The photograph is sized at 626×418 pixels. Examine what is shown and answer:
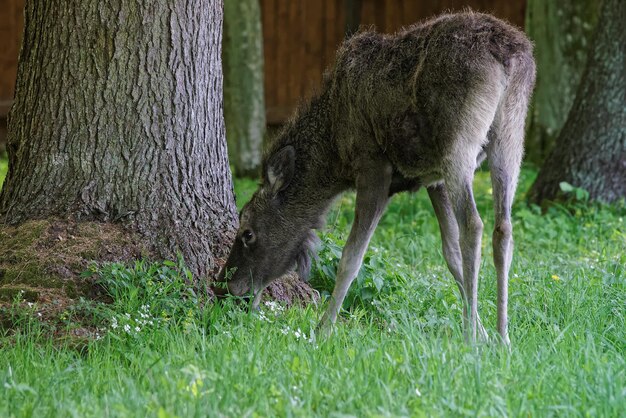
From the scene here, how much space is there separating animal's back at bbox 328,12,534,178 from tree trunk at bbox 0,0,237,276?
114cm

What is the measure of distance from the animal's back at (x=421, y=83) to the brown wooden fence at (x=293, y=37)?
12881 millimetres

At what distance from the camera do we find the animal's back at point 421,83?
19.0 ft

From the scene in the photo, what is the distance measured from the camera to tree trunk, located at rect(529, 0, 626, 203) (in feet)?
35.8

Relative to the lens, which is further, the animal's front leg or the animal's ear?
the animal's ear

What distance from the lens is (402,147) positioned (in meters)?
6.06

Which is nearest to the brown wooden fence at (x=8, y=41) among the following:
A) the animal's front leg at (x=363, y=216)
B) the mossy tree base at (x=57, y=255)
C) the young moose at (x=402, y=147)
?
the mossy tree base at (x=57, y=255)

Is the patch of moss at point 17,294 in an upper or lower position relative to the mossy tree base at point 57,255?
lower

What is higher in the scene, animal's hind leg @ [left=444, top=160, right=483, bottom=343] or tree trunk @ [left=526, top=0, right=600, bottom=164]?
tree trunk @ [left=526, top=0, right=600, bottom=164]

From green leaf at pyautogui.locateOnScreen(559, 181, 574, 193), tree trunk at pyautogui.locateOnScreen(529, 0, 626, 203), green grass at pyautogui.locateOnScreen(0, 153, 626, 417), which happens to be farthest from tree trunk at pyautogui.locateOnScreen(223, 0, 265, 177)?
green grass at pyautogui.locateOnScreen(0, 153, 626, 417)

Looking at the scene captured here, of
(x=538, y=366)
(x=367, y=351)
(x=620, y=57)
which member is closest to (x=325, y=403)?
(x=367, y=351)

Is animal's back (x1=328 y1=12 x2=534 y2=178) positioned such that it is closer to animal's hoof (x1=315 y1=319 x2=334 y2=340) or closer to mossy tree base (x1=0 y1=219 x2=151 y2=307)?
animal's hoof (x1=315 y1=319 x2=334 y2=340)

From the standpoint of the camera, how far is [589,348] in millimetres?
5141

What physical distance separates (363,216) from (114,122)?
180cm

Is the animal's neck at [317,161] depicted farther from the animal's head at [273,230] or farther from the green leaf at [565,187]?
the green leaf at [565,187]
